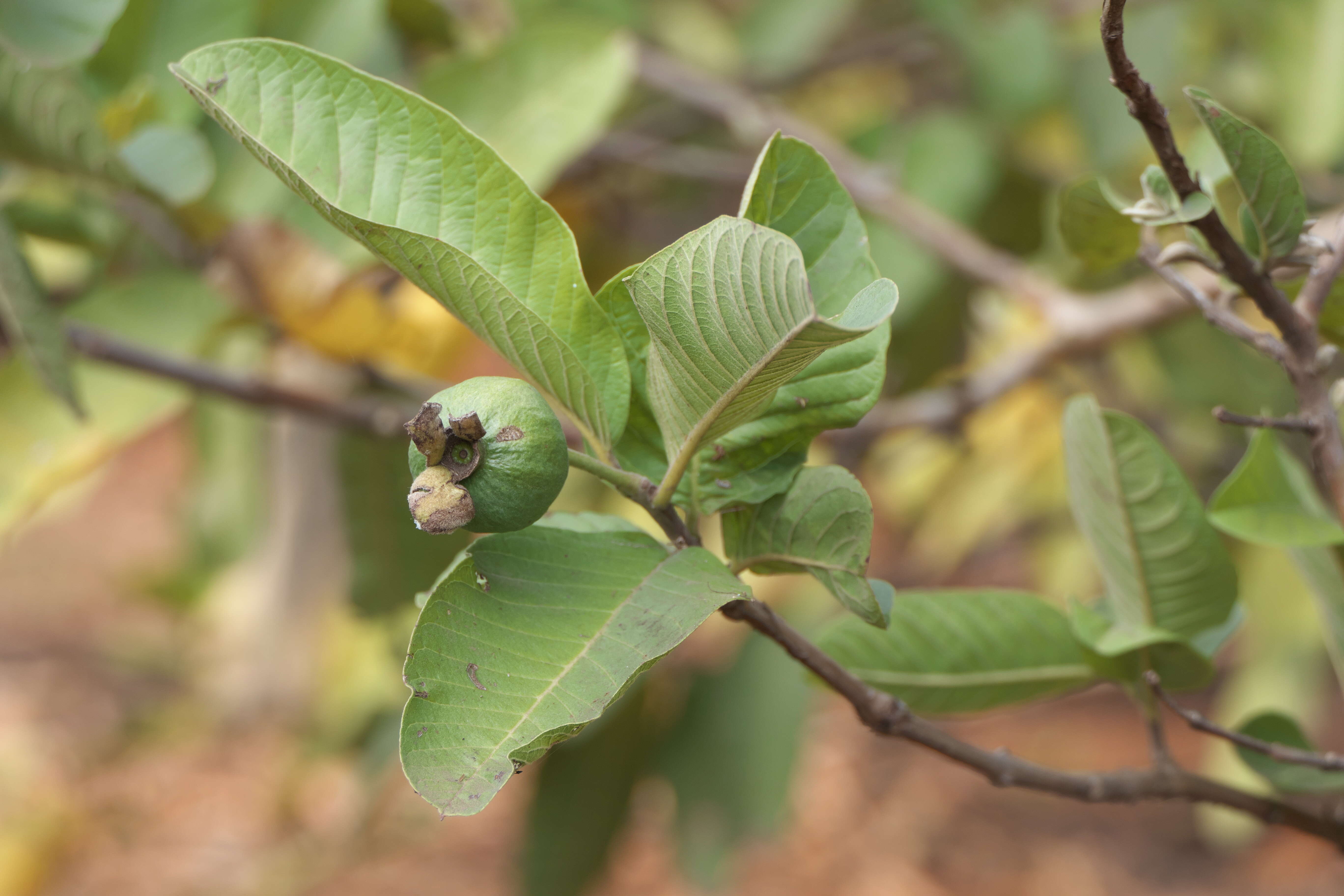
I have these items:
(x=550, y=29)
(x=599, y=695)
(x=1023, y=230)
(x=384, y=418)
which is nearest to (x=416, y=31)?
(x=550, y=29)

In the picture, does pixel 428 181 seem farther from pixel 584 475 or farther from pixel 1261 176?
pixel 584 475

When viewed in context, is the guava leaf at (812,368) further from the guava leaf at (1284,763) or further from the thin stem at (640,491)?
the guava leaf at (1284,763)

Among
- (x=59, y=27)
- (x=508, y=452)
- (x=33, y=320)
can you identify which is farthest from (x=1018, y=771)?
(x=59, y=27)

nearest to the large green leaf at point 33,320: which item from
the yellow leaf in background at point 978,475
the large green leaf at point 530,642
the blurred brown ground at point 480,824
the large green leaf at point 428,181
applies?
the large green leaf at point 428,181

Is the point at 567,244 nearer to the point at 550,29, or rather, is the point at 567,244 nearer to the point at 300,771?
the point at 550,29

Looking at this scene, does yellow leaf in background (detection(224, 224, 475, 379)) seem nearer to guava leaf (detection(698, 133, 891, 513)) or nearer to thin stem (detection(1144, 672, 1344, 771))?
guava leaf (detection(698, 133, 891, 513))

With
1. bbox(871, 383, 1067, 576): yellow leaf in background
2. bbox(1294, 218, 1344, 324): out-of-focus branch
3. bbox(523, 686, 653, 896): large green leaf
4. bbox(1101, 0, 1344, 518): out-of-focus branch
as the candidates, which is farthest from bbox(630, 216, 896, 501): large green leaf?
bbox(871, 383, 1067, 576): yellow leaf in background
